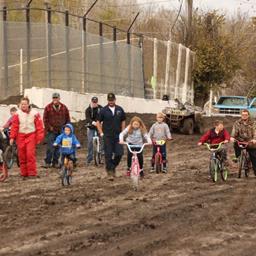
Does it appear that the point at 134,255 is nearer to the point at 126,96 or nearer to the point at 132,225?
the point at 132,225

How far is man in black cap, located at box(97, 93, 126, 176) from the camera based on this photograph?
51.8 ft

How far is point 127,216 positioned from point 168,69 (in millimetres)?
33387

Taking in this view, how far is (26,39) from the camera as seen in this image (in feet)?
89.1

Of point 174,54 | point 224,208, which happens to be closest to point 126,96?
point 174,54

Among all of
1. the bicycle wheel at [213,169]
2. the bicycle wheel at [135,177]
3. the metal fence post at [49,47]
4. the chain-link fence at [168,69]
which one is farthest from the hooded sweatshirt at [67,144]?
the chain-link fence at [168,69]

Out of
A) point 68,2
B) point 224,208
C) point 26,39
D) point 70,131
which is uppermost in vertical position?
point 68,2

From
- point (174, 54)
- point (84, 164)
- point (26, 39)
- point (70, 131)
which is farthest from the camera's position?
point (174, 54)

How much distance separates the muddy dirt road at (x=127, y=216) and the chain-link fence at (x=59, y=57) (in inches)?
411

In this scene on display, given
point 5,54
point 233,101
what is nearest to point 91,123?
point 5,54

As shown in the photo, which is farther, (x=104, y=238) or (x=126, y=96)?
(x=126, y=96)

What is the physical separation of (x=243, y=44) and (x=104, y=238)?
5687cm

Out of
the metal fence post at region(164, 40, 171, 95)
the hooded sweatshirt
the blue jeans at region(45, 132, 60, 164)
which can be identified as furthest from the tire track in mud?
the metal fence post at region(164, 40, 171, 95)

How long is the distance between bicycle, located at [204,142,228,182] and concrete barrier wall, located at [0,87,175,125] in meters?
10.5

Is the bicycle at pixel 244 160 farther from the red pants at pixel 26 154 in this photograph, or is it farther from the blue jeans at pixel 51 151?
the red pants at pixel 26 154
